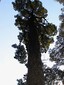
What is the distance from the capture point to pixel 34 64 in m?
19.4

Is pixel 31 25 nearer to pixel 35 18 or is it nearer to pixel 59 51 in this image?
pixel 35 18

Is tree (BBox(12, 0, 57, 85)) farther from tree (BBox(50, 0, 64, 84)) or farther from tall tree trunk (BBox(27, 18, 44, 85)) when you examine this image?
tree (BBox(50, 0, 64, 84))

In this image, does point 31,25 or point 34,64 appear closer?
point 34,64

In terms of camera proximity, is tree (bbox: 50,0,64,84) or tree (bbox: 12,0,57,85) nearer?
tree (bbox: 12,0,57,85)

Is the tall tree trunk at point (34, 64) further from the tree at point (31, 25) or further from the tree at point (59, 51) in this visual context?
the tree at point (59, 51)

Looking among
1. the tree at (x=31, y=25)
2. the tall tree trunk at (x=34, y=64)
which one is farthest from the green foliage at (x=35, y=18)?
the tall tree trunk at (x=34, y=64)

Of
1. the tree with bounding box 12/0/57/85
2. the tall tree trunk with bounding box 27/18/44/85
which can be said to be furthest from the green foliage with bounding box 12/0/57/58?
the tall tree trunk with bounding box 27/18/44/85

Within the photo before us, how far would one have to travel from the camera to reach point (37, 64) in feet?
63.4

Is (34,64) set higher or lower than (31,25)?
lower

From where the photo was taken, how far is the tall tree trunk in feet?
60.7

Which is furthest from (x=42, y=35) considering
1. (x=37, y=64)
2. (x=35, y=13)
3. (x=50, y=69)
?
(x=50, y=69)

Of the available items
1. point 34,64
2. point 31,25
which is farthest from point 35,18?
point 34,64

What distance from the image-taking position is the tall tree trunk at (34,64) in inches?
729

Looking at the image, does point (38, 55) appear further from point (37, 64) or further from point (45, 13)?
point (45, 13)
